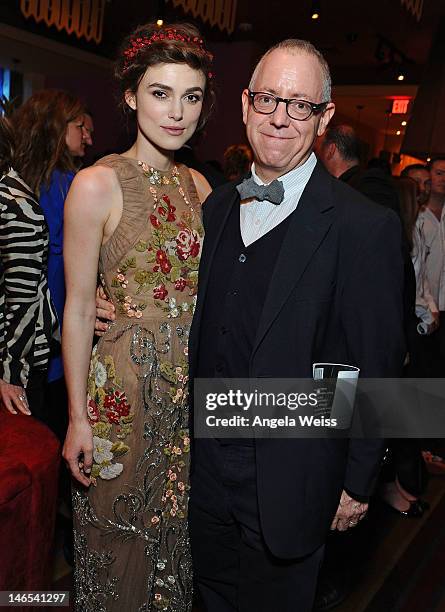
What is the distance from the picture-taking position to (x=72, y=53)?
8.98 metres

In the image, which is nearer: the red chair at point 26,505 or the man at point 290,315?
the red chair at point 26,505

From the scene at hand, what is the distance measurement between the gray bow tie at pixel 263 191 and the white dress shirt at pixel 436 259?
303 cm

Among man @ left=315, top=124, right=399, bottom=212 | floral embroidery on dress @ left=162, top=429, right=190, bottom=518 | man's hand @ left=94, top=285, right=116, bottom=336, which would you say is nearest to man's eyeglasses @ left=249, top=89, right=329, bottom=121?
man's hand @ left=94, top=285, right=116, bottom=336

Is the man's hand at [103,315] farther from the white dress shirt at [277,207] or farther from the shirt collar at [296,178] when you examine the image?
the shirt collar at [296,178]

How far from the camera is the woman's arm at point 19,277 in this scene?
2059 millimetres

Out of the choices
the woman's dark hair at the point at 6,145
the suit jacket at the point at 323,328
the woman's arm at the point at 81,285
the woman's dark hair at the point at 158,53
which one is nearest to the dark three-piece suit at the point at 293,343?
the suit jacket at the point at 323,328

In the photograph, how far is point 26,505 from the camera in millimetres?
1340

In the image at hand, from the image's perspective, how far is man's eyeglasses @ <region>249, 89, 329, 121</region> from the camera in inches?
58.1

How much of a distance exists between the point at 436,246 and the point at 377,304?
10.5 feet

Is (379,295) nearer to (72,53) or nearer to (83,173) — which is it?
(83,173)

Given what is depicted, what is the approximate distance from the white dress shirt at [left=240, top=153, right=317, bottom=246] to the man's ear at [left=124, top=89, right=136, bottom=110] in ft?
1.26

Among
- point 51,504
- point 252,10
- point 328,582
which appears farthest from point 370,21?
point 51,504

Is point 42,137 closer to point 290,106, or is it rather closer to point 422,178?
point 290,106

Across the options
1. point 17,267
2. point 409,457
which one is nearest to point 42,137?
point 17,267
